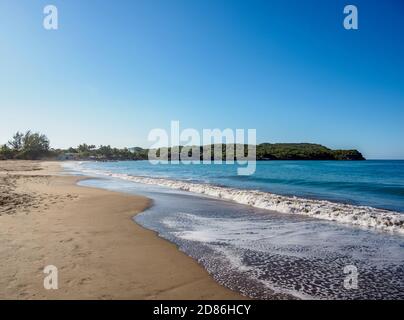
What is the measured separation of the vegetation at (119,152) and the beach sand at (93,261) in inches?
3885

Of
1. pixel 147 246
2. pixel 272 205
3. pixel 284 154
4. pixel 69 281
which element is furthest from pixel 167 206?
pixel 284 154

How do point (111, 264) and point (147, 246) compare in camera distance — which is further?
point (147, 246)

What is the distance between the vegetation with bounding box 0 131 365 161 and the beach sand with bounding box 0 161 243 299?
324 ft

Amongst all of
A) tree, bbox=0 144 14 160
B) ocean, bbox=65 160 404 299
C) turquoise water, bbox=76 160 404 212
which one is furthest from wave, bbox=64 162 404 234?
tree, bbox=0 144 14 160

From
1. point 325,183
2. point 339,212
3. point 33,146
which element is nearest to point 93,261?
point 339,212

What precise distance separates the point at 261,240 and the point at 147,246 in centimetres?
301

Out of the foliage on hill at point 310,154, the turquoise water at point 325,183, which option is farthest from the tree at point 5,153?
the foliage on hill at point 310,154

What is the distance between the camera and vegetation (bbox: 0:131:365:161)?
107 meters

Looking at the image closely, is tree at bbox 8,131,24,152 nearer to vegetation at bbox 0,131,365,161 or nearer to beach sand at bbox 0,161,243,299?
vegetation at bbox 0,131,365,161

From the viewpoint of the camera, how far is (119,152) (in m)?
187

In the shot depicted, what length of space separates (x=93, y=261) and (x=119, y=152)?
18689 cm

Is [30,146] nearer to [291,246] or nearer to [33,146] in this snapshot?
[33,146]
